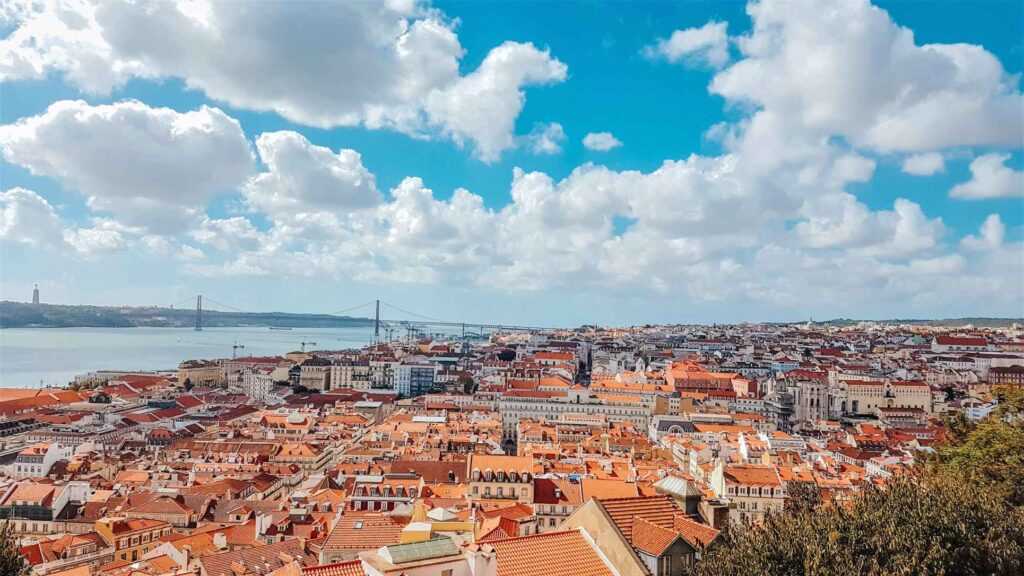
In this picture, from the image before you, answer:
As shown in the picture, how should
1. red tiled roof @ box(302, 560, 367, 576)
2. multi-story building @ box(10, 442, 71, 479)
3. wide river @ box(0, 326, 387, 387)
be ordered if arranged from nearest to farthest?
red tiled roof @ box(302, 560, 367, 576) → multi-story building @ box(10, 442, 71, 479) → wide river @ box(0, 326, 387, 387)

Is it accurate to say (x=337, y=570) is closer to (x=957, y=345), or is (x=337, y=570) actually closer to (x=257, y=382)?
(x=257, y=382)

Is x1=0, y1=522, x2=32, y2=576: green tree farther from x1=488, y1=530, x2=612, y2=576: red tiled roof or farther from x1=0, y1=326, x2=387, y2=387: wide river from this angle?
x1=0, y1=326, x2=387, y2=387: wide river

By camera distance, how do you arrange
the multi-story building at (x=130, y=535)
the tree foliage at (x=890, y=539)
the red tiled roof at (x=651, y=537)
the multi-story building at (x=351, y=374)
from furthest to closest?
the multi-story building at (x=351, y=374), the multi-story building at (x=130, y=535), the red tiled roof at (x=651, y=537), the tree foliage at (x=890, y=539)

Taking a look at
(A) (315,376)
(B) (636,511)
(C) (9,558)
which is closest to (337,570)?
(B) (636,511)

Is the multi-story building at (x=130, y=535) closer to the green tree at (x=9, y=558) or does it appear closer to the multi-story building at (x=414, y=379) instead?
the green tree at (x=9, y=558)

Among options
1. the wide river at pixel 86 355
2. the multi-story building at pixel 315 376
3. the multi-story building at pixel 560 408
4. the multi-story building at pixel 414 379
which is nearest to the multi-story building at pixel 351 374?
the multi-story building at pixel 315 376

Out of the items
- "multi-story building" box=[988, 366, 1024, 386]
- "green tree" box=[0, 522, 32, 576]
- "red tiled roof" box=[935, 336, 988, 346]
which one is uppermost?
"red tiled roof" box=[935, 336, 988, 346]

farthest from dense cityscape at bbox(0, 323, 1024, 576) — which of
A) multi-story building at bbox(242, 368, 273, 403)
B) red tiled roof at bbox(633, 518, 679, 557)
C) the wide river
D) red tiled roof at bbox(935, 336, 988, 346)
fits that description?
the wide river

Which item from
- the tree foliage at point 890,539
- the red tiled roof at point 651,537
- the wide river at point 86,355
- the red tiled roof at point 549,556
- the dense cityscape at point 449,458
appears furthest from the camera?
the wide river at point 86,355
